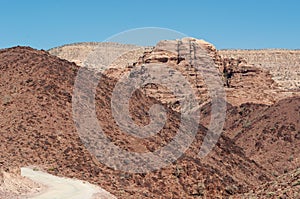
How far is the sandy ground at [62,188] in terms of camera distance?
47.0ft

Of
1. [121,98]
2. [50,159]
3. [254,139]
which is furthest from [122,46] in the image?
[50,159]

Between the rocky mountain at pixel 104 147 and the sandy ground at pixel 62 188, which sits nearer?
the sandy ground at pixel 62 188

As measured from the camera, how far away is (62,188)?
604 inches

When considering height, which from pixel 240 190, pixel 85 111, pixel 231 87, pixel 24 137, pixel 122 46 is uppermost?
pixel 122 46

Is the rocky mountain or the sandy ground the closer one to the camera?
the sandy ground

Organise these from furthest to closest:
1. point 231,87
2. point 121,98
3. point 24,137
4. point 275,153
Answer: point 231,87
point 275,153
point 121,98
point 24,137

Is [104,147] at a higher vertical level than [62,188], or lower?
higher

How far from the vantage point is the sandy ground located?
14.3m

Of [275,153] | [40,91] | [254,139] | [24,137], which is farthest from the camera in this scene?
[254,139]

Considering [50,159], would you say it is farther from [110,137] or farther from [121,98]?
[121,98]

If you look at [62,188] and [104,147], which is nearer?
→ [62,188]

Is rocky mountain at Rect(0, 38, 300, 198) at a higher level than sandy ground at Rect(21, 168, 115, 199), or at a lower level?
higher

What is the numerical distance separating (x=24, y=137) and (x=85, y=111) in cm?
352

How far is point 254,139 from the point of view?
38.4m
